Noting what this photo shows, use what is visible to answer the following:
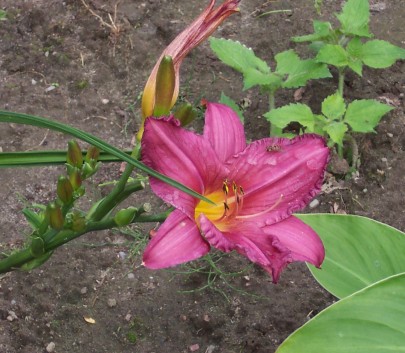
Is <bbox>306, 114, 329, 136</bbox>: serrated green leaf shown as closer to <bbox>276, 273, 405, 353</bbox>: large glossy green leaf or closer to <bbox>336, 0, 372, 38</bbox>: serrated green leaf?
<bbox>336, 0, 372, 38</bbox>: serrated green leaf

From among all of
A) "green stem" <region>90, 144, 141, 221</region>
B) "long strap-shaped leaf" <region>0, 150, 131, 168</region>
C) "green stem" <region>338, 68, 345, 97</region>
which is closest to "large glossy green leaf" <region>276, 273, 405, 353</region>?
"green stem" <region>90, 144, 141, 221</region>

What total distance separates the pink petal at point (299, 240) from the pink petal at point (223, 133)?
0.13m

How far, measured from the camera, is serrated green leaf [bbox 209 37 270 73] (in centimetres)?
192

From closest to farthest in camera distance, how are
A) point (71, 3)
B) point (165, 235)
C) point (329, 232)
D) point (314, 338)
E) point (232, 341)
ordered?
point (165, 235)
point (314, 338)
point (329, 232)
point (232, 341)
point (71, 3)

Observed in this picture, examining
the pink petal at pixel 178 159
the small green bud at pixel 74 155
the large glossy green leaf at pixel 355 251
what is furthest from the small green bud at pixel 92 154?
the large glossy green leaf at pixel 355 251

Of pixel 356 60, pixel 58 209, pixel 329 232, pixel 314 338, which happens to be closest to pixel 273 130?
pixel 356 60

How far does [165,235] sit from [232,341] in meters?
0.91

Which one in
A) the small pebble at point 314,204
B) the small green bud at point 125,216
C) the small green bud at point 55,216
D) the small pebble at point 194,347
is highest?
the small green bud at point 55,216

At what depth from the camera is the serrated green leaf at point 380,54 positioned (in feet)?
6.27

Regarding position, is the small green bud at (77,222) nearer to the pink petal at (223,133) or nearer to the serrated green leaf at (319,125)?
the pink petal at (223,133)

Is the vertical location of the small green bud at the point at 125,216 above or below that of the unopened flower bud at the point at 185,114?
below

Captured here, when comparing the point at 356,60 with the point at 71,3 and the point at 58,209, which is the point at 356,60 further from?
the point at 58,209

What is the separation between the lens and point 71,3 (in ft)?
7.66

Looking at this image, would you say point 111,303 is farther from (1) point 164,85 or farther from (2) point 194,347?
(1) point 164,85
